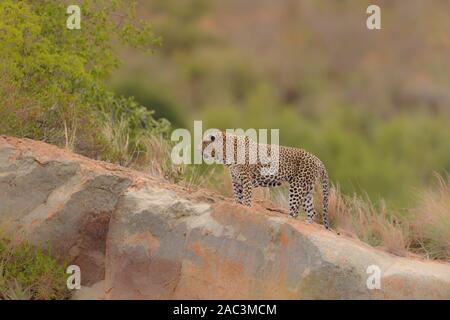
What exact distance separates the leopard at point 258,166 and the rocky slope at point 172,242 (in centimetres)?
51

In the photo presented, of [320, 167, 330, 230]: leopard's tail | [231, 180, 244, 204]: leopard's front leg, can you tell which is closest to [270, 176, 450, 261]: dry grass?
[320, 167, 330, 230]: leopard's tail

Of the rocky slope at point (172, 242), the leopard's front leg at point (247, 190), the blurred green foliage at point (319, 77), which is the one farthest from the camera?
the blurred green foliage at point (319, 77)

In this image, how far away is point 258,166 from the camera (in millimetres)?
13766

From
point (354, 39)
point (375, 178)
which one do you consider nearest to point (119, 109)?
point (375, 178)

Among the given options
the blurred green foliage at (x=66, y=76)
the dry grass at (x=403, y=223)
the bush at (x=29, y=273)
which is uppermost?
the blurred green foliage at (x=66, y=76)

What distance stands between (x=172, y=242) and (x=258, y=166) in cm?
192

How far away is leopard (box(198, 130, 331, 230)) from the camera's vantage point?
539 inches

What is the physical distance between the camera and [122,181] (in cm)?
1315

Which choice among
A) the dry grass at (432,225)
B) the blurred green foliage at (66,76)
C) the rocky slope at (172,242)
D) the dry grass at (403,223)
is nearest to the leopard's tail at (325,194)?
the dry grass at (403,223)

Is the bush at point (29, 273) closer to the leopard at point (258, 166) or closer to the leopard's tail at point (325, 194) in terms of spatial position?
the leopard at point (258, 166)

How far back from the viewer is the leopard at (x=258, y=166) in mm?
13688

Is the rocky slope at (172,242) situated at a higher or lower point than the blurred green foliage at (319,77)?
lower

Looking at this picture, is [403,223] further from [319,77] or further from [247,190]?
[319,77]

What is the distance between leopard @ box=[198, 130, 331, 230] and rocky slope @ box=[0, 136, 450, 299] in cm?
51
